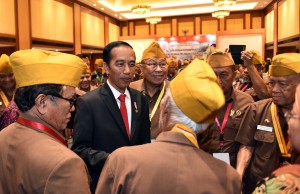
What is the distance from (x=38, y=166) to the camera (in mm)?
1146

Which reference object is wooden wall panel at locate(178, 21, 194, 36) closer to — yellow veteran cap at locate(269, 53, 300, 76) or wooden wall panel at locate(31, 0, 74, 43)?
wooden wall panel at locate(31, 0, 74, 43)

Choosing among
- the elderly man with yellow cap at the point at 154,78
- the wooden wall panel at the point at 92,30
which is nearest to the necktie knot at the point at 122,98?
the elderly man with yellow cap at the point at 154,78

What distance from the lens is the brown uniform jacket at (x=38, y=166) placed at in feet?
3.68

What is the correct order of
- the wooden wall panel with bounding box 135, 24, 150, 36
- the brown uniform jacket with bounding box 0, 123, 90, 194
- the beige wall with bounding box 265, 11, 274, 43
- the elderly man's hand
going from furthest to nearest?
the wooden wall panel with bounding box 135, 24, 150, 36, the beige wall with bounding box 265, 11, 274, 43, the elderly man's hand, the brown uniform jacket with bounding box 0, 123, 90, 194

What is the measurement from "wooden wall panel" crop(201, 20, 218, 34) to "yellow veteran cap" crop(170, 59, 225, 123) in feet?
47.0

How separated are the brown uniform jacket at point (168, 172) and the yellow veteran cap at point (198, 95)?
11cm

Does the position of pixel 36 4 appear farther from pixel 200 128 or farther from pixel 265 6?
pixel 265 6

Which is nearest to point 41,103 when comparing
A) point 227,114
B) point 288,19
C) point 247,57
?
point 227,114

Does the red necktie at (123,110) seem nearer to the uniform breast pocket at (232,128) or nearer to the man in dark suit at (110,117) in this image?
the man in dark suit at (110,117)

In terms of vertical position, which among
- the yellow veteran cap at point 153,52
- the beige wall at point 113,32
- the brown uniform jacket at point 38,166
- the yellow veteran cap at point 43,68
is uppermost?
the beige wall at point 113,32

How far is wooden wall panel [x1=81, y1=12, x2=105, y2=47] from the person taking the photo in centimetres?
1218

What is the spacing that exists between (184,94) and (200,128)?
165 millimetres

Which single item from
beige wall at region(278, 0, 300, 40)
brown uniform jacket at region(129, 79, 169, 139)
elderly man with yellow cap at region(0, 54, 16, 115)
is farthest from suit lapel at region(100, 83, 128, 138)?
beige wall at region(278, 0, 300, 40)

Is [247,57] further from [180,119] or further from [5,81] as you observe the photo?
[5,81]
